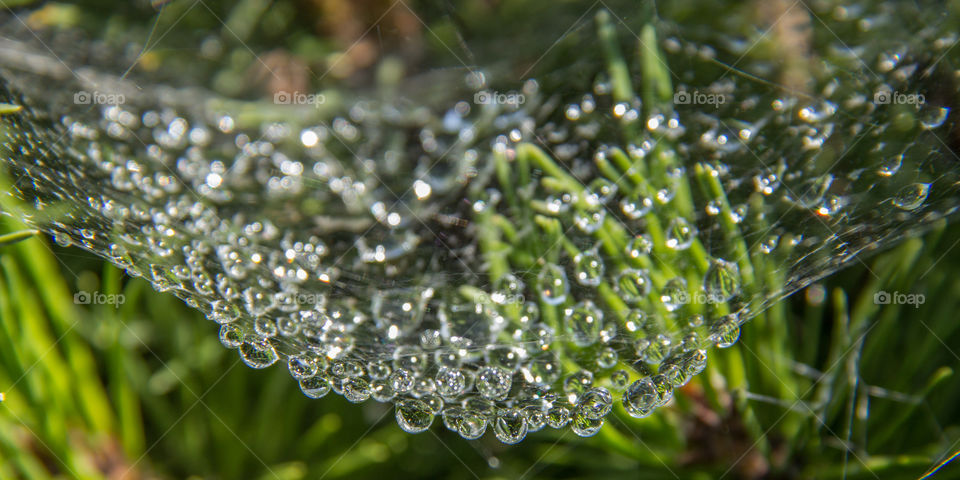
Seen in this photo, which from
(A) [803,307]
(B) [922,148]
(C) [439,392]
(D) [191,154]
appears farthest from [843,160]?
(D) [191,154]

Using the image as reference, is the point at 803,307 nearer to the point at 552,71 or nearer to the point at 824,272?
the point at 824,272

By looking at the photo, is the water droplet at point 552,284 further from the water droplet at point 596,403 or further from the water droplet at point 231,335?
the water droplet at point 231,335

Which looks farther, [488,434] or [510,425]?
[488,434]

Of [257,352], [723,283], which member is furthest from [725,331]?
[257,352]

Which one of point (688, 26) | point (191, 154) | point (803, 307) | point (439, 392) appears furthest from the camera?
point (191, 154)

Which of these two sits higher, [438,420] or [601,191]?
[601,191]

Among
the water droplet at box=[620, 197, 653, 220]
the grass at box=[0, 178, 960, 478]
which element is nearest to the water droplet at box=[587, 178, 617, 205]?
the water droplet at box=[620, 197, 653, 220]

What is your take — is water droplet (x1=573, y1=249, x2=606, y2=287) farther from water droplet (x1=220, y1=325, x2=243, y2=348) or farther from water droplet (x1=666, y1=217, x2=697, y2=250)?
water droplet (x1=220, y1=325, x2=243, y2=348)

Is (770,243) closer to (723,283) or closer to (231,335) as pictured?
(723,283)
